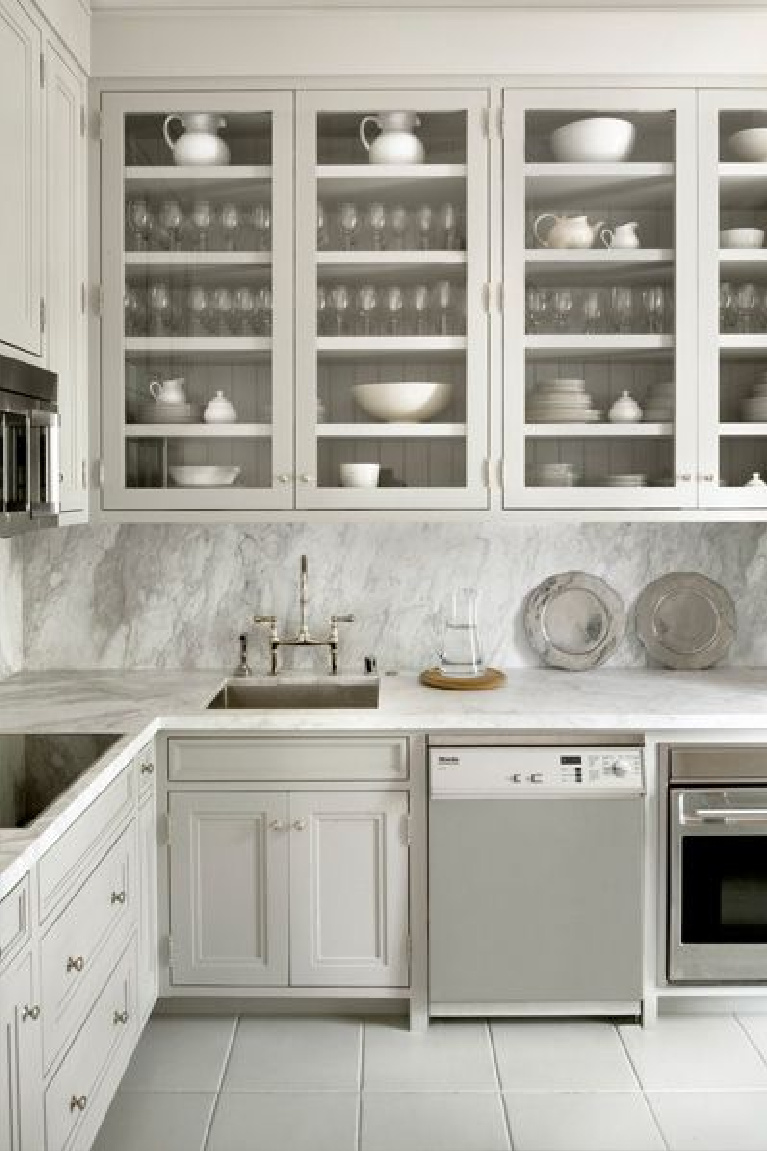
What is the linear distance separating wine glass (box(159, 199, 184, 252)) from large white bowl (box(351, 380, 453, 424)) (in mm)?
668

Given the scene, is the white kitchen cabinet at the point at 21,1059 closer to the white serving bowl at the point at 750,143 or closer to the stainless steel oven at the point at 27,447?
the stainless steel oven at the point at 27,447

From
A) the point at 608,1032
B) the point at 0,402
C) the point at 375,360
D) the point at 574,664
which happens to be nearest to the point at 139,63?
the point at 375,360

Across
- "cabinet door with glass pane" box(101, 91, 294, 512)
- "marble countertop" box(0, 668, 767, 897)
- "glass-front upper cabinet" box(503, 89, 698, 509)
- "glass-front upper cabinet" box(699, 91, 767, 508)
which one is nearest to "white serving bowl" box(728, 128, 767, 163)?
"glass-front upper cabinet" box(699, 91, 767, 508)

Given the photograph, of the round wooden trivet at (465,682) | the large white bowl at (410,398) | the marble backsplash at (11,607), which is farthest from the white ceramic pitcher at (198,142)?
the round wooden trivet at (465,682)

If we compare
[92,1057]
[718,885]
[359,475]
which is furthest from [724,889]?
[92,1057]

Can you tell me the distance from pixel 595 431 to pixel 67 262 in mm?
1448

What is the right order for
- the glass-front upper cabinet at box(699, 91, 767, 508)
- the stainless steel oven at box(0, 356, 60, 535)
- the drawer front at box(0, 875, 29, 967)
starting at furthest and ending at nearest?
the glass-front upper cabinet at box(699, 91, 767, 508)
the stainless steel oven at box(0, 356, 60, 535)
the drawer front at box(0, 875, 29, 967)

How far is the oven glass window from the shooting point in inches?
118

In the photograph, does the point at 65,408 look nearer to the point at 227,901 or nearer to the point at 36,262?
the point at 36,262

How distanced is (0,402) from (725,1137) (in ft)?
7.09

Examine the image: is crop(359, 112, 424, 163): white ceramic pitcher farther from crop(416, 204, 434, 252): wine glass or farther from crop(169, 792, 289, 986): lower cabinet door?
crop(169, 792, 289, 986): lower cabinet door

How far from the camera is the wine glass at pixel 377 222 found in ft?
10.5

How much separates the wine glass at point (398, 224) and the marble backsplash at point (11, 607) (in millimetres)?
1387

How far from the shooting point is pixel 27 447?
8.06ft
